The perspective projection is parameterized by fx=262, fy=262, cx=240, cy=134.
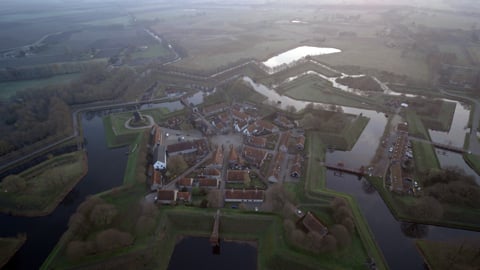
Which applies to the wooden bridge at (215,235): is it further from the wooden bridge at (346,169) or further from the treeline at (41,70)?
the treeline at (41,70)

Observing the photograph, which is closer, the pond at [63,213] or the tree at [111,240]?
the tree at [111,240]

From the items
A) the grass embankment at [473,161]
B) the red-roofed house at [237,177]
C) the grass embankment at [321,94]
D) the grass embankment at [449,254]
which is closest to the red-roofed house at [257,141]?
the red-roofed house at [237,177]

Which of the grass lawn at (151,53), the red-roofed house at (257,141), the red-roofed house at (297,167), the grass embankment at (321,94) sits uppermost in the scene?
the grass lawn at (151,53)

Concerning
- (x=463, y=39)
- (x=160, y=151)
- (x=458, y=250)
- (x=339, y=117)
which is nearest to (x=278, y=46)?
(x=339, y=117)

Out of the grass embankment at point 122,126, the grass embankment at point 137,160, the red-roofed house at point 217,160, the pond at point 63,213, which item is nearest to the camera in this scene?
the pond at point 63,213

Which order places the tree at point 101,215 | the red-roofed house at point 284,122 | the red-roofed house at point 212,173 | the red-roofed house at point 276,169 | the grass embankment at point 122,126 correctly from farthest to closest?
the red-roofed house at point 284,122
the grass embankment at point 122,126
the red-roofed house at point 212,173
the red-roofed house at point 276,169
the tree at point 101,215

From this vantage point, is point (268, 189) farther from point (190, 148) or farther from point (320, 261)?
point (190, 148)

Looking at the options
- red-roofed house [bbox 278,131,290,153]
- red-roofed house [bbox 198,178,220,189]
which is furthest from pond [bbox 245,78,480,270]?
red-roofed house [bbox 198,178,220,189]
